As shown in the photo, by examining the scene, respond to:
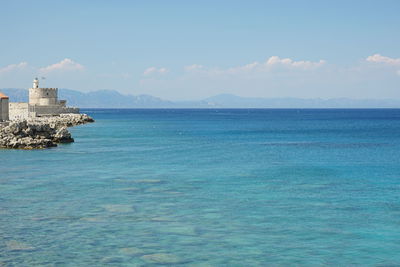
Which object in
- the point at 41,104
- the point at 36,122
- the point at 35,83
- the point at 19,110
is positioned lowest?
the point at 36,122

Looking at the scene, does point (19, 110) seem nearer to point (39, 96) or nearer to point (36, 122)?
point (39, 96)

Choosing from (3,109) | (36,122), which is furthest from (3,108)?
(36,122)

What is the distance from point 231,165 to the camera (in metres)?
32.8

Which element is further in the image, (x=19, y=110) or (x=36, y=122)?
(x=19, y=110)

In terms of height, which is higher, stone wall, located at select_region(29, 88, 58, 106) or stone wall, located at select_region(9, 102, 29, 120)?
stone wall, located at select_region(29, 88, 58, 106)

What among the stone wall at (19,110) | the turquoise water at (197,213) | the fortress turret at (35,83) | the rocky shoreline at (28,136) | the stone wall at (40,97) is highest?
the fortress turret at (35,83)

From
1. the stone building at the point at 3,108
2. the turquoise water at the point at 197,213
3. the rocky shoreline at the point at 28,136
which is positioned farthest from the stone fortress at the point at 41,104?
the turquoise water at the point at 197,213

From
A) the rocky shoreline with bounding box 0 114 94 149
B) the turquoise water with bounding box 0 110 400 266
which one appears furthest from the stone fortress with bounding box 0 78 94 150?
the turquoise water with bounding box 0 110 400 266

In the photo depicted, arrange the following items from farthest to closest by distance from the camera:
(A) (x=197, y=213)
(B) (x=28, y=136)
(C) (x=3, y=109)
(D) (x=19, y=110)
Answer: (D) (x=19, y=110)
(C) (x=3, y=109)
(B) (x=28, y=136)
(A) (x=197, y=213)

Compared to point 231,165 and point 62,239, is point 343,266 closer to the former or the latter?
point 62,239

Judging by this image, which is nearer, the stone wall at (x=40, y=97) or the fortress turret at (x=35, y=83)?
the stone wall at (x=40, y=97)

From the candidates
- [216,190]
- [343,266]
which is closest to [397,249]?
[343,266]

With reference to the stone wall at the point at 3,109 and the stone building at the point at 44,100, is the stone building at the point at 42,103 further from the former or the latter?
the stone wall at the point at 3,109

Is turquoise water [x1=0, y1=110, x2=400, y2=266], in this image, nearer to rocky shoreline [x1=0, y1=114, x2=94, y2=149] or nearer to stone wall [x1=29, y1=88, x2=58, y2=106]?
rocky shoreline [x1=0, y1=114, x2=94, y2=149]
